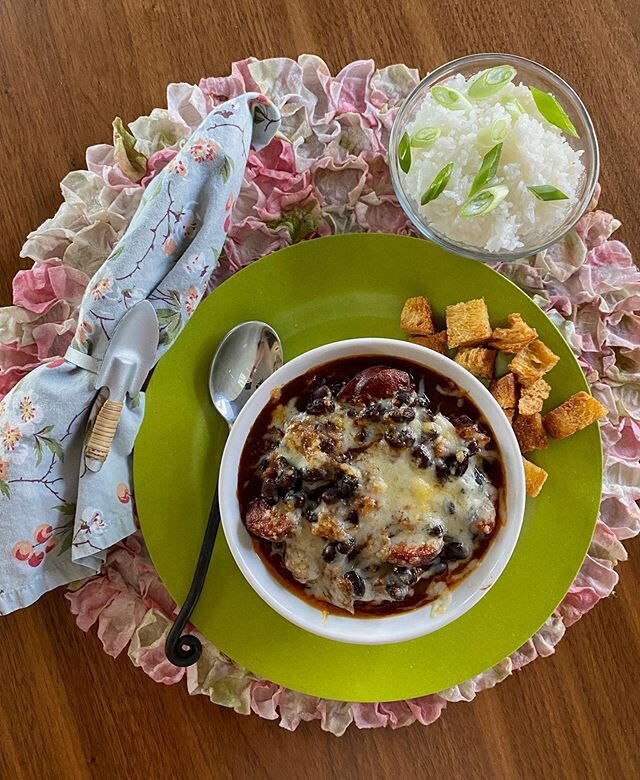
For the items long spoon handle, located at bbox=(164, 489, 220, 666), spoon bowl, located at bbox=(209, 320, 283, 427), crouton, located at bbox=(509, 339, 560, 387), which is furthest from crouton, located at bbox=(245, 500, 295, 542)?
crouton, located at bbox=(509, 339, 560, 387)

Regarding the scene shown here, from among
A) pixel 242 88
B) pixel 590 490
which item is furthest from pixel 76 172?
pixel 590 490

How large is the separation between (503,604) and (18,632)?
4.19 feet

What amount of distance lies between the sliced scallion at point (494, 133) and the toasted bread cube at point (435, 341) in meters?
0.47

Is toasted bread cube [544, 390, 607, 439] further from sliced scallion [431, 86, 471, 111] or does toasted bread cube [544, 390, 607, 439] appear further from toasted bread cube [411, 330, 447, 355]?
sliced scallion [431, 86, 471, 111]

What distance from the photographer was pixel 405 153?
77.2 inches

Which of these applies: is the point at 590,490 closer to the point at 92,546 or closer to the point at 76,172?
the point at 92,546

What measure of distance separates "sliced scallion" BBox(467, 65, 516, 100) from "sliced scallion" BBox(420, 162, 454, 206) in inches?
7.7

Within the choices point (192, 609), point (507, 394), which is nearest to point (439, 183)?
point (507, 394)

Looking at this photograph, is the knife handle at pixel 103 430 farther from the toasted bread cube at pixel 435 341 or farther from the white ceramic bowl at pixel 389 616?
the toasted bread cube at pixel 435 341

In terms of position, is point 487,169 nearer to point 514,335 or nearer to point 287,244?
point 514,335

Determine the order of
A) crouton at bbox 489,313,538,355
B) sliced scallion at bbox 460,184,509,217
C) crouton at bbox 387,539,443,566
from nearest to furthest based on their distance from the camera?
crouton at bbox 387,539,443,566 < sliced scallion at bbox 460,184,509,217 < crouton at bbox 489,313,538,355

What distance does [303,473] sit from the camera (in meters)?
1.74

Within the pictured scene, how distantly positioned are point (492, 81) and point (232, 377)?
95 cm

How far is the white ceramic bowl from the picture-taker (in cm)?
178
